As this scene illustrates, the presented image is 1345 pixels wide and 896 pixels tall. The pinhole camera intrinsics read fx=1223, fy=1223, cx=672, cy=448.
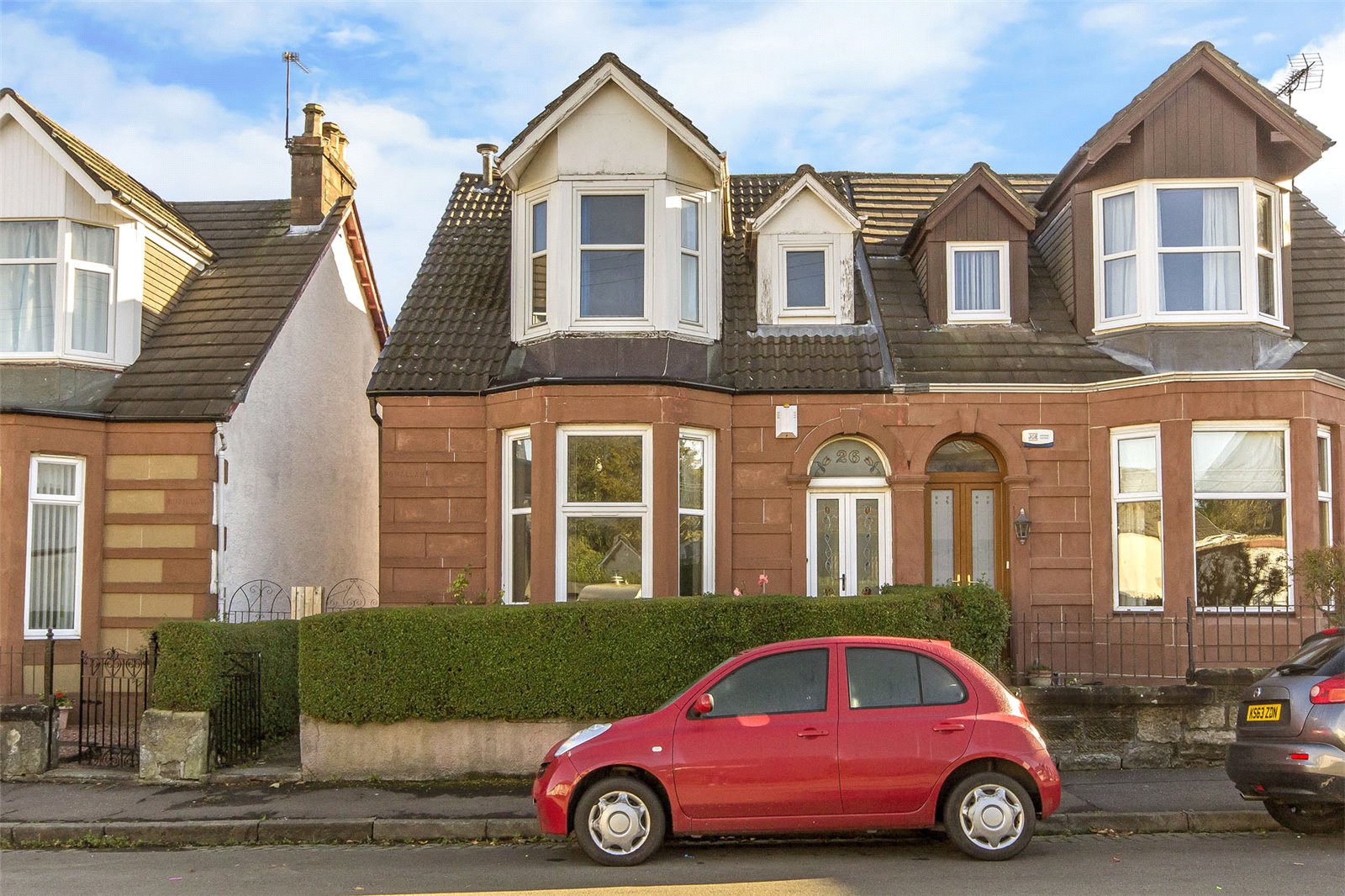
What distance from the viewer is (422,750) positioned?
11656mm

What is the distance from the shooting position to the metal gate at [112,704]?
1283 centimetres

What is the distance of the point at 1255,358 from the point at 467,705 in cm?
1045

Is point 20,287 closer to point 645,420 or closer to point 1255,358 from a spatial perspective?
point 645,420

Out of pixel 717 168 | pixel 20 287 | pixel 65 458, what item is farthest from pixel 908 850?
pixel 20 287

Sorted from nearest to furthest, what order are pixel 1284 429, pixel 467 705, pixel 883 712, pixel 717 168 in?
pixel 883 712
pixel 467 705
pixel 1284 429
pixel 717 168

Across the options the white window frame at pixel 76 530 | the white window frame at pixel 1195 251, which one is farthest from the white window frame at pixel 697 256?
the white window frame at pixel 76 530

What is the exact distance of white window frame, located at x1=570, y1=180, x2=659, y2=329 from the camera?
50.5 ft

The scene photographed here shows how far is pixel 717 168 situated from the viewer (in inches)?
621

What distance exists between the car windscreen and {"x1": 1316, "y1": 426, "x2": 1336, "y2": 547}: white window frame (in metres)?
6.11

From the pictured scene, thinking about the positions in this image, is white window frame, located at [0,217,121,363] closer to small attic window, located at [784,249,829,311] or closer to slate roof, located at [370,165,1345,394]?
slate roof, located at [370,165,1345,394]

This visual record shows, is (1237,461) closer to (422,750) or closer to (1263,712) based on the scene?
(1263,712)

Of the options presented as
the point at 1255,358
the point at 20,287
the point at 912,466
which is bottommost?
the point at 912,466

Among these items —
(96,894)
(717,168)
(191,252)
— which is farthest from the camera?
(191,252)

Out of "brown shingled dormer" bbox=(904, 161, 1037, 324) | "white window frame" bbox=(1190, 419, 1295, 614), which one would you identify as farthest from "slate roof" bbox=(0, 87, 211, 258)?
"white window frame" bbox=(1190, 419, 1295, 614)
